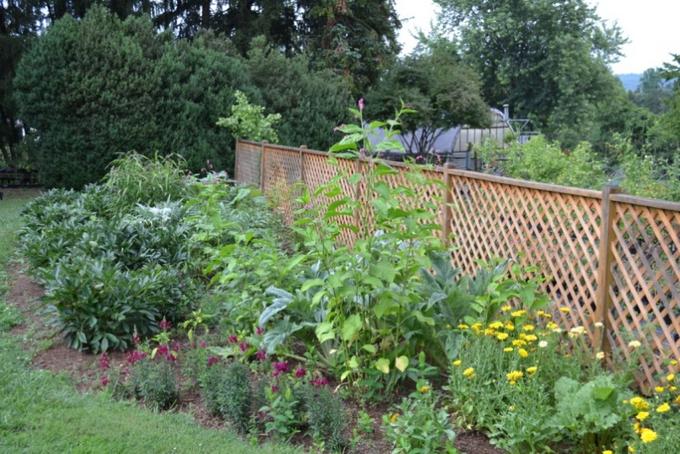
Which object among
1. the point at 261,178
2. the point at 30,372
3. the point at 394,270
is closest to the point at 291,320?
the point at 394,270

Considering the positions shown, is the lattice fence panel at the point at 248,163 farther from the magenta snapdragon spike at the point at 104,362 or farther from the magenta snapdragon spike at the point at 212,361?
the magenta snapdragon spike at the point at 212,361

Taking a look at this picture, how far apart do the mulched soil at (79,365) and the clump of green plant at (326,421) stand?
94mm

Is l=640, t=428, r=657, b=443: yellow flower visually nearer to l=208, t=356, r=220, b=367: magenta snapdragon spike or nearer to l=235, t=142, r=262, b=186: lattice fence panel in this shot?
l=208, t=356, r=220, b=367: magenta snapdragon spike

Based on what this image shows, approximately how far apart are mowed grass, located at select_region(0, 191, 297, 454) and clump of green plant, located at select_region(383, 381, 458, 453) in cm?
49

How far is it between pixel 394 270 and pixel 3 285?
4.43 m

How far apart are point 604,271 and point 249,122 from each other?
11.2 m

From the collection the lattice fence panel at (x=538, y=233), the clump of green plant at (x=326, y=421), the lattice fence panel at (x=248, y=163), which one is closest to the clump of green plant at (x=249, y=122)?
the lattice fence panel at (x=248, y=163)

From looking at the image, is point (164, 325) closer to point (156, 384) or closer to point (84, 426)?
point (156, 384)

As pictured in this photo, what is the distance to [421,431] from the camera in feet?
11.0

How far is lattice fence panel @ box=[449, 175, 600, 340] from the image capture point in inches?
170

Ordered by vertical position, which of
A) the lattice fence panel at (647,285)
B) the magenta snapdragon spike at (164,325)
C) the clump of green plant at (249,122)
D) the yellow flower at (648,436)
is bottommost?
the magenta snapdragon spike at (164,325)

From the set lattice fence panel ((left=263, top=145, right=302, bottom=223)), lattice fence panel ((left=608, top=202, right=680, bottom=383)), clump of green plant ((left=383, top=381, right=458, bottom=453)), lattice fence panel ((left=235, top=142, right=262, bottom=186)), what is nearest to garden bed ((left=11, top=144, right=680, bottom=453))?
clump of green plant ((left=383, top=381, right=458, bottom=453))

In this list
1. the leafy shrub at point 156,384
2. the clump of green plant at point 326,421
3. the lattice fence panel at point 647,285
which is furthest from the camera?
the leafy shrub at point 156,384

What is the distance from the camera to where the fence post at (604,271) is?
13.3ft
